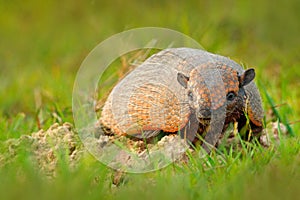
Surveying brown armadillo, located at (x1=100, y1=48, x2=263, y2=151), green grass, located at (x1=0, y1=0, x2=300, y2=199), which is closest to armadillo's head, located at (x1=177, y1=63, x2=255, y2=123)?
brown armadillo, located at (x1=100, y1=48, x2=263, y2=151)

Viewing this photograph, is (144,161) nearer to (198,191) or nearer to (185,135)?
(185,135)

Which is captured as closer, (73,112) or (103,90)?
(73,112)

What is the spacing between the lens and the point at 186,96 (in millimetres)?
4008

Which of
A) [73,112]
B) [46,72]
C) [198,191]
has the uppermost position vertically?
[46,72]

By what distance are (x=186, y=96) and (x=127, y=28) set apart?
9.26 ft

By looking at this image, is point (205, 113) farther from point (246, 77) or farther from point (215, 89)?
point (246, 77)

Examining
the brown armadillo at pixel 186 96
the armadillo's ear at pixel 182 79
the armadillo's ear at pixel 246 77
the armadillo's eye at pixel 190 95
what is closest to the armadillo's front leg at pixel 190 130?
the brown armadillo at pixel 186 96

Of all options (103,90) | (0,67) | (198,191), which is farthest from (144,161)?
(0,67)

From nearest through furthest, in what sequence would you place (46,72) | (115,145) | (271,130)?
(115,145)
(271,130)
(46,72)

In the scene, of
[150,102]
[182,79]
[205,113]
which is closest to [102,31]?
[150,102]

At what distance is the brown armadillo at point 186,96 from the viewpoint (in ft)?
12.8

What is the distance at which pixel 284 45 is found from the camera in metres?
9.02

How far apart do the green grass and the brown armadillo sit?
28 centimetres

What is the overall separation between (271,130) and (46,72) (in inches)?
183
